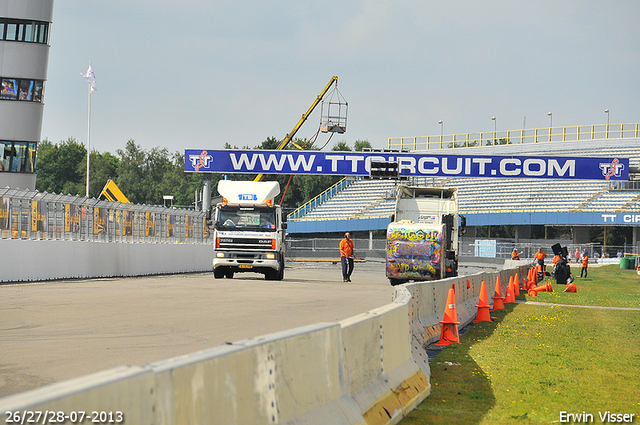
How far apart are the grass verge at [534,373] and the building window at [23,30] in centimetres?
3451

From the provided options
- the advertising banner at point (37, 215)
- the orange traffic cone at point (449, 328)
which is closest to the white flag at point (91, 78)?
the advertising banner at point (37, 215)

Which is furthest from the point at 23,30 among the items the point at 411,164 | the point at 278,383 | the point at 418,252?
the point at 278,383

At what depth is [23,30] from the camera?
142 feet

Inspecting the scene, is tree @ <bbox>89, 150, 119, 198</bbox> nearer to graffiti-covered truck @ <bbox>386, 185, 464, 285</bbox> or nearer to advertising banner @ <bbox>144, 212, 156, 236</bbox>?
advertising banner @ <bbox>144, 212, 156, 236</bbox>

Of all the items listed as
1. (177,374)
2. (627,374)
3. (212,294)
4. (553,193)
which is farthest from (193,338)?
(553,193)

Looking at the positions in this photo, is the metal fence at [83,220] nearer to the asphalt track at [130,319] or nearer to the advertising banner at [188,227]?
the advertising banner at [188,227]

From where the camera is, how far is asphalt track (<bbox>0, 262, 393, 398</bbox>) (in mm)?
8922

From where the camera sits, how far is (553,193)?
7212 centimetres

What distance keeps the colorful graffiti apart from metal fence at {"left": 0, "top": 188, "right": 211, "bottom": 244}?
986 centimetres

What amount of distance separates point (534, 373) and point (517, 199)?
2545 inches

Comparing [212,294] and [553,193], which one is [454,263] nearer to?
[212,294]

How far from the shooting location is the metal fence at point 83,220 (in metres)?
23.1

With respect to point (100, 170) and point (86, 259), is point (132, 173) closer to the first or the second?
point (100, 170)

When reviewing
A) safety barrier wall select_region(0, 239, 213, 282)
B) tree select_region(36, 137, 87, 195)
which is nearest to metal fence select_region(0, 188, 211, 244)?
safety barrier wall select_region(0, 239, 213, 282)
